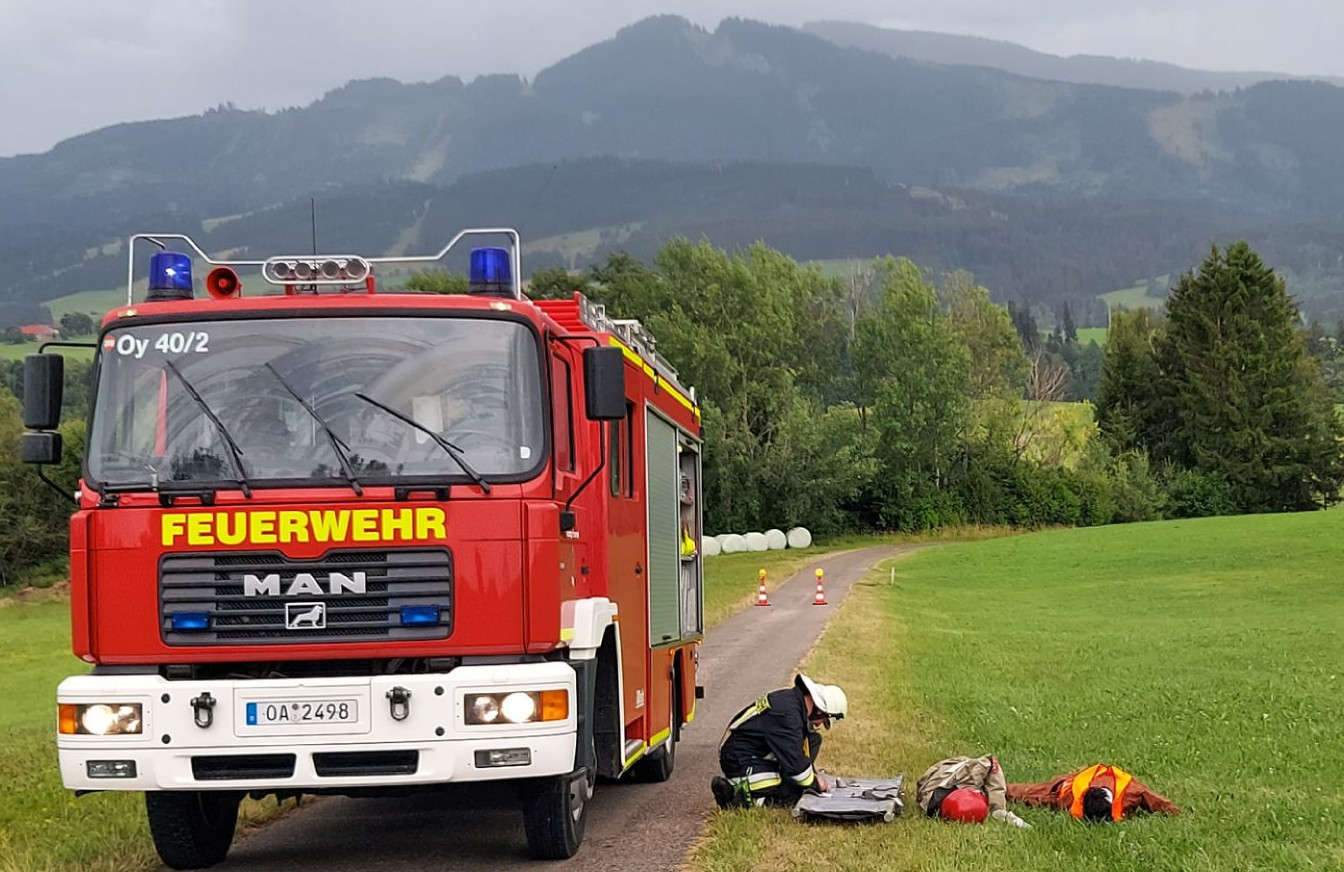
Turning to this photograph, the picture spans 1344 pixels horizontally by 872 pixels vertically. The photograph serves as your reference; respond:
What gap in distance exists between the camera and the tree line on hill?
7500 cm

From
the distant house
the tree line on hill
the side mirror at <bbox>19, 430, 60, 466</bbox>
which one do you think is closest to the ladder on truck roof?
the distant house

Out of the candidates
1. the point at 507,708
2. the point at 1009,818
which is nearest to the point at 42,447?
→ the point at 507,708

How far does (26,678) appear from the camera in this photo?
35.7 m

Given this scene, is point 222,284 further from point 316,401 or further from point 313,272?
point 316,401

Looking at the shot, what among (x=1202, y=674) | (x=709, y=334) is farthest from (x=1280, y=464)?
(x=1202, y=674)

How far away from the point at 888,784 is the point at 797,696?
94 cm

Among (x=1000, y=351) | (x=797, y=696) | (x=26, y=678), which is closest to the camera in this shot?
(x=797, y=696)

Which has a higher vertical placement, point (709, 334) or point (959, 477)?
point (709, 334)

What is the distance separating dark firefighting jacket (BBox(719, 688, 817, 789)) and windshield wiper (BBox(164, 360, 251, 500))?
13.6ft

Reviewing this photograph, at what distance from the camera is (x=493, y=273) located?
9.23 metres

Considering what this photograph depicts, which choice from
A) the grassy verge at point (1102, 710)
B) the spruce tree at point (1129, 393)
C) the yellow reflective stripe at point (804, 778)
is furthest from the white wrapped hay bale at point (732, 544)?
the yellow reflective stripe at point (804, 778)

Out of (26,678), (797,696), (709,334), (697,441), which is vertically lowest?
(26,678)

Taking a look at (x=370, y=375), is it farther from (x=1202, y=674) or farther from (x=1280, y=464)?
(x=1280, y=464)

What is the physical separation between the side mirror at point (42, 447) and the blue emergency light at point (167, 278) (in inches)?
40.8
